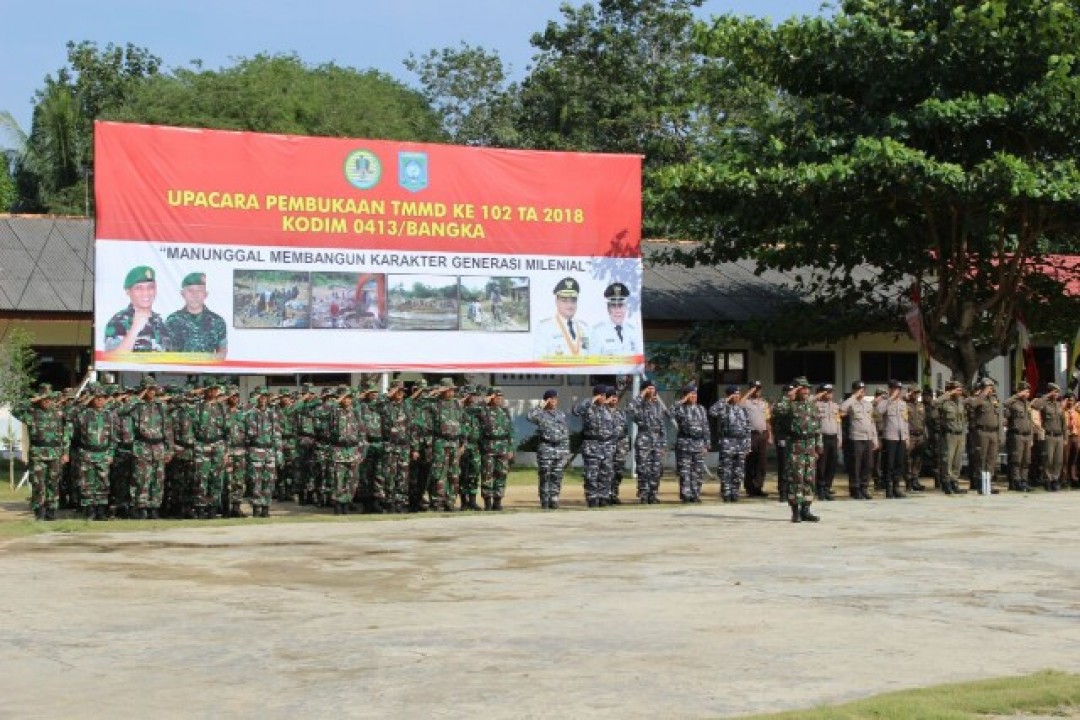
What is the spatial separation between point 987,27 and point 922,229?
371 cm

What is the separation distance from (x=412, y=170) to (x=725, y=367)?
968 centimetres

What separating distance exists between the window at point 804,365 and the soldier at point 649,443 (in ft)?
31.6

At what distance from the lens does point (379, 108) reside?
4688cm

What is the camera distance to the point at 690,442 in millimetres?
20188

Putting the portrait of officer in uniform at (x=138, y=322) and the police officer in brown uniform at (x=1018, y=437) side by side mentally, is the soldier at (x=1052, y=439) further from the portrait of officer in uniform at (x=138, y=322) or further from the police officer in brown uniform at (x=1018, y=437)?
the portrait of officer in uniform at (x=138, y=322)

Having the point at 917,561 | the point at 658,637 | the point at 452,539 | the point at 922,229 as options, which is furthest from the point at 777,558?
the point at 922,229

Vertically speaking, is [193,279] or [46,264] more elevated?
[46,264]

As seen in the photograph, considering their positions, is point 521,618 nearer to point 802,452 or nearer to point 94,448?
point 802,452

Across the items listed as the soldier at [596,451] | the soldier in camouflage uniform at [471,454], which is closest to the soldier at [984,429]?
the soldier at [596,451]

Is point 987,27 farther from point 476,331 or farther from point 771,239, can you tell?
point 476,331

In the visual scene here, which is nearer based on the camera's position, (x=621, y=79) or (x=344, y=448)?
(x=344, y=448)

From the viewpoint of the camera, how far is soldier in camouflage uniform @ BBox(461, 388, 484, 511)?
61.5 ft

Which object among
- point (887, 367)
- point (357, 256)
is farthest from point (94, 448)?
point (887, 367)

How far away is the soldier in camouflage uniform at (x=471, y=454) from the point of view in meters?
18.8
